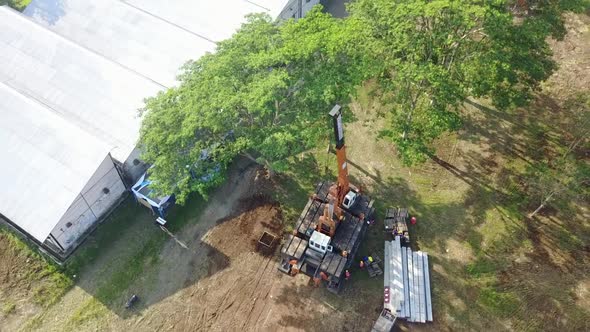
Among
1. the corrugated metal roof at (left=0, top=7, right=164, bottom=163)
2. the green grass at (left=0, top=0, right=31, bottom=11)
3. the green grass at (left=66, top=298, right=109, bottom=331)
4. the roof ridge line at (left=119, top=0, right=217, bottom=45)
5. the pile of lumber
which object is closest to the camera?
the pile of lumber

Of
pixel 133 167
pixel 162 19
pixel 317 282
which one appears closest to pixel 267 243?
pixel 317 282

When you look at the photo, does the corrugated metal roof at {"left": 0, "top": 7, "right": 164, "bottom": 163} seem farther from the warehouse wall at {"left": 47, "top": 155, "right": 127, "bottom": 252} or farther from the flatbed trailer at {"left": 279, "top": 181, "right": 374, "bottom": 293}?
the flatbed trailer at {"left": 279, "top": 181, "right": 374, "bottom": 293}

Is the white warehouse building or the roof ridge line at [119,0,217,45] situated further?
the roof ridge line at [119,0,217,45]

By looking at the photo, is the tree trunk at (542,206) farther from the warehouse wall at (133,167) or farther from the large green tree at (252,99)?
the warehouse wall at (133,167)

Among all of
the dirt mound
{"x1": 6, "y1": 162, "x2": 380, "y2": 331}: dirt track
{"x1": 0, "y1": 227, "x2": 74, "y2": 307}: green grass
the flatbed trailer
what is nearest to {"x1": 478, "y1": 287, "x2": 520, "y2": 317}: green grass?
{"x1": 6, "y1": 162, "x2": 380, "y2": 331}: dirt track

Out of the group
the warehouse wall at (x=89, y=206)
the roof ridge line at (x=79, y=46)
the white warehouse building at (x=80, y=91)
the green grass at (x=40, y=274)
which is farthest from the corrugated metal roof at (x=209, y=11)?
the green grass at (x=40, y=274)
